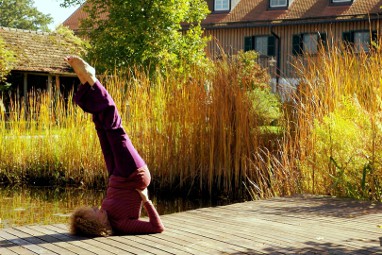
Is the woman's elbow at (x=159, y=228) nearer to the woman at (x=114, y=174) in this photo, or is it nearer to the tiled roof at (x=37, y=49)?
the woman at (x=114, y=174)

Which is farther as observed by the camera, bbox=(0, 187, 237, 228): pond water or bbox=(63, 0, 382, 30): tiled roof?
bbox=(63, 0, 382, 30): tiled roof

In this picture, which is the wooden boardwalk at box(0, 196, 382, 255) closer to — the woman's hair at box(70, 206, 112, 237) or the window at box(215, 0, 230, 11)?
the woman's hair at box(70, 206, 112, 237)

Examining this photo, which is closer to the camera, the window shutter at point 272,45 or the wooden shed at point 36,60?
the wooden shed at point 36,60

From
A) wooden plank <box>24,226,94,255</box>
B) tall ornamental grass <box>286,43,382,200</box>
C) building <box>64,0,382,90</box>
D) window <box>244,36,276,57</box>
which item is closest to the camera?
wooden plank <box>24,226,94,255</box>

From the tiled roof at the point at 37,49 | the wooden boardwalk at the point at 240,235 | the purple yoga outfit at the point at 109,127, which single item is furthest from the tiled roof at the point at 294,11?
the purple yoga outfit at the point at 109,127

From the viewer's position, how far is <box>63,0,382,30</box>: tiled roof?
2473cm

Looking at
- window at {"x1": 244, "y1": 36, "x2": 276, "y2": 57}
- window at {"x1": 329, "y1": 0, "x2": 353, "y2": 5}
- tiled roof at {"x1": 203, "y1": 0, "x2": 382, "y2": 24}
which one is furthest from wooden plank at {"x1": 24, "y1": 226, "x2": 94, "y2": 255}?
window at {"x1": 244, "y1": 36, "x2": 276, "y2": 57}

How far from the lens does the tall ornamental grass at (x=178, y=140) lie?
830 cm

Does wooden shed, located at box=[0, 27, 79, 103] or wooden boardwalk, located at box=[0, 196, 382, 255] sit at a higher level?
wooden shed, located at box=[0, 27, 79, 103]

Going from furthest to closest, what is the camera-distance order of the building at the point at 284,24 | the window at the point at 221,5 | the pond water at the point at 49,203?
1. the window at the point at 221,5
2. the building at the point at 284,24
3. the pond water at the point at 49,203

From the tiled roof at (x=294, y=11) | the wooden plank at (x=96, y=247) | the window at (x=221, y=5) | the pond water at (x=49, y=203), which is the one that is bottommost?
the pond water at (x=49, y=203)

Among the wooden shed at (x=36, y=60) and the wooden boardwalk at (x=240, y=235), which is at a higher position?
the wooden shed at (x=36, y=60)

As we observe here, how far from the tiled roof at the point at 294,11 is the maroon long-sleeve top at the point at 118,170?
21.0 meters

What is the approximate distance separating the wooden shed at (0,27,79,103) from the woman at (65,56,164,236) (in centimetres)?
1809
